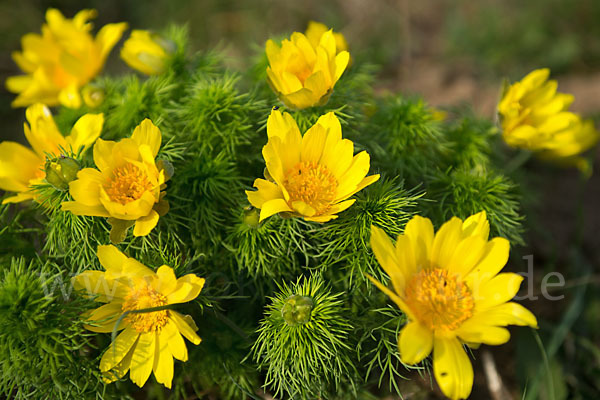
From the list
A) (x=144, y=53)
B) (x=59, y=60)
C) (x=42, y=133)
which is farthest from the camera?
(x=59, y=60)

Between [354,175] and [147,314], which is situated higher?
[354,175]

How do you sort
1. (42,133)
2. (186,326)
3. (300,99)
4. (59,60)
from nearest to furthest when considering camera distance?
(186,326)
(300,99)
(42,133)
(59,60)

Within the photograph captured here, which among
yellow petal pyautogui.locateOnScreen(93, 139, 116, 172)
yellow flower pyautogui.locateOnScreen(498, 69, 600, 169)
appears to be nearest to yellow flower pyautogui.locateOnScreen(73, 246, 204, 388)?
yellow petal pyautogui.locateOnScreen(93, 139, 116, 172)

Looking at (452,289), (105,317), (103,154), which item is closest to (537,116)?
(452,289)

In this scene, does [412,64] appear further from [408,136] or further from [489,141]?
[408,136]

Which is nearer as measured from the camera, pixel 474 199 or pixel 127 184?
pixel 127 184

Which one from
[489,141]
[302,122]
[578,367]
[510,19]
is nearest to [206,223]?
[302,122]

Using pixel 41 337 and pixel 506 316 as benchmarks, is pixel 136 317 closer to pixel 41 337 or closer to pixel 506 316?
pixel 41 337

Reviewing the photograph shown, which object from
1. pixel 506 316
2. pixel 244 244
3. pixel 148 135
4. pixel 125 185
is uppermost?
pixel 148 135
